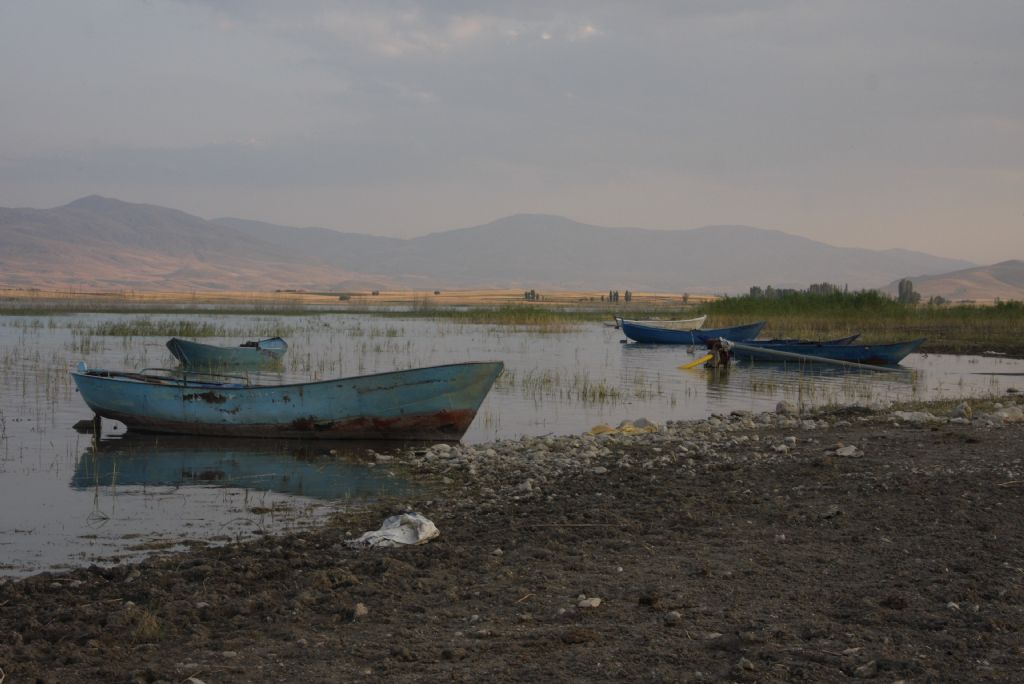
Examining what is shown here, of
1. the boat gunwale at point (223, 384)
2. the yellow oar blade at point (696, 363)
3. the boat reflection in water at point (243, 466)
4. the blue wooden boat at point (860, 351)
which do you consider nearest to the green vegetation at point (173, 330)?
the yellow oar blade at point (696, 363)

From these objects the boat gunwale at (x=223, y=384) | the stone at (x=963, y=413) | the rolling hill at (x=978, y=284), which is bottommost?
the stone at (x=963, y=413)

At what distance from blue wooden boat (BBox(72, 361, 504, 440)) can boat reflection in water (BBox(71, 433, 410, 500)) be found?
22cm

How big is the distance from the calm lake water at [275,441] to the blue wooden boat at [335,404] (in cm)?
30

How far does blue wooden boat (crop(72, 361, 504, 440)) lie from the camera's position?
13.7 metres

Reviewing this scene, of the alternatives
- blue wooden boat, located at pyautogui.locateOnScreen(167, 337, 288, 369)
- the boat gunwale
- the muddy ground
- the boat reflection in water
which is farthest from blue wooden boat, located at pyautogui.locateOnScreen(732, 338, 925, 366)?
the muddy ground

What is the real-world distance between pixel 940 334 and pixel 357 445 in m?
28.7

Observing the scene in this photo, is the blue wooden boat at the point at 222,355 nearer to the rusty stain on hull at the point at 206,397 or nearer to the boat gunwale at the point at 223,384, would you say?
the boat gunwale at the point at 223,384

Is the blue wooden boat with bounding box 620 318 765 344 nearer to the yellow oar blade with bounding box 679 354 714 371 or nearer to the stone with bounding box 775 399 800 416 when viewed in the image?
the yellow oar blade with bounding box 679 354 714 371

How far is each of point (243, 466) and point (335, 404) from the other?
1721 millimetres

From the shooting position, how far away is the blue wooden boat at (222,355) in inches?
936

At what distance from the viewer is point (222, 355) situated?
80.1ft

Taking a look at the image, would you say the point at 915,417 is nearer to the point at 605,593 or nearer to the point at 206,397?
the point at 605,593

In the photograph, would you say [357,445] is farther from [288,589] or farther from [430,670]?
[430,670]

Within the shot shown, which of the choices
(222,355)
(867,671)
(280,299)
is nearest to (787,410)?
(867,671)
